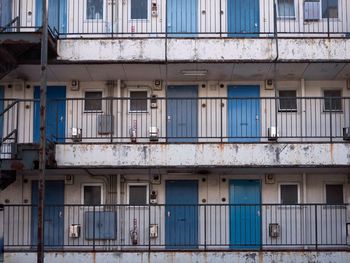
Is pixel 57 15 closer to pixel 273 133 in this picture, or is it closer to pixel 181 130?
pixel 181 130

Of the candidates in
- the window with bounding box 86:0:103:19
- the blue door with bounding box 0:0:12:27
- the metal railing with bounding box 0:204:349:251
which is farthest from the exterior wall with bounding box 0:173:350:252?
the window with bounding box 86:0:103:19

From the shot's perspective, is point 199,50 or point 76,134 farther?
point 76,134

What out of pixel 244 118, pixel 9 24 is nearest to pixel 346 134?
pixel 244 118

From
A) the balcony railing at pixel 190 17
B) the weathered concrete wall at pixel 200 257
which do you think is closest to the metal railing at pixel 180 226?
the weathered concrete wall at pixel 200 257

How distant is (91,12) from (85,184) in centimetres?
500

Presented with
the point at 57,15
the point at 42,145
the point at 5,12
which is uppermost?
the point at 57,15

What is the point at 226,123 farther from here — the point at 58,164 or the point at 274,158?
the point at 58,164

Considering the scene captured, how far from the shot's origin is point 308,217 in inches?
775

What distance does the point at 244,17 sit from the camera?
2061 centimetres

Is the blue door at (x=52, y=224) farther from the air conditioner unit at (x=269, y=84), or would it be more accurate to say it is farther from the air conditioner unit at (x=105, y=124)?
the air conditioner unit at (x=269, y=84)

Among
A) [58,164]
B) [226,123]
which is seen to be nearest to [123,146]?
[58,164]

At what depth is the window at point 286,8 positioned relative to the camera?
20.7 m

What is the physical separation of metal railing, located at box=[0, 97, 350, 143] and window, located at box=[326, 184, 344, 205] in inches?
55.6

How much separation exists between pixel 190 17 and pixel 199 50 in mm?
1875
